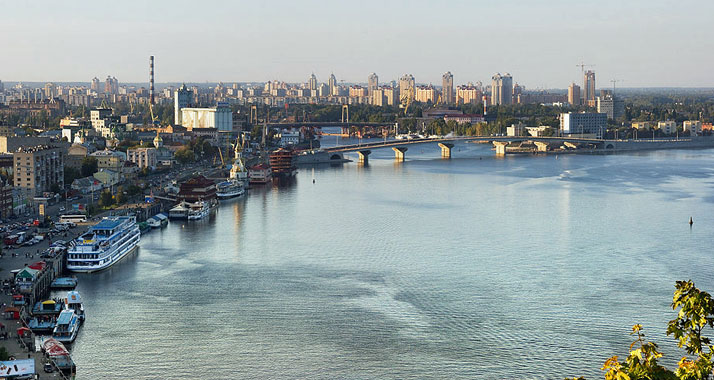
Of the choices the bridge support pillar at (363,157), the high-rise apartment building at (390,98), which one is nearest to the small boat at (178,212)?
the bridge support pillar at (363,157)

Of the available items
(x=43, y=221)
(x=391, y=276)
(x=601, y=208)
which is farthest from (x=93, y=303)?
(x=601, y=208)

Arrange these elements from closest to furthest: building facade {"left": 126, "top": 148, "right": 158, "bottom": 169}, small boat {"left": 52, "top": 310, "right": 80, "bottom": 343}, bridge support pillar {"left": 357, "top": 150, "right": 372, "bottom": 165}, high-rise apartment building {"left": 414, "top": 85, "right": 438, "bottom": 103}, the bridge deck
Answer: small boat {"left": 52, "top": 310, "right": 80, "bottom": 343} < building facade {"left": 126, "top": 148, "right": 158, "bottom": 169} < bridge support pillar {"left": 357, "top": 150, "right": 372, "bottom": 165} < the bridge deck < high-rise apartment building {"left": 414, "top": 85, "right": 438, "bottom": 103}

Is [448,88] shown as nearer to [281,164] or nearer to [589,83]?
[589,83]

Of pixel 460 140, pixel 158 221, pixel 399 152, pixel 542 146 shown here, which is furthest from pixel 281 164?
pixel 542 146

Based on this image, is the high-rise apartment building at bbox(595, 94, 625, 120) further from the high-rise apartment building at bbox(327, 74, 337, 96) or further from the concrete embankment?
the high-rise apartment building at bbox(327, 74, 337, 96)

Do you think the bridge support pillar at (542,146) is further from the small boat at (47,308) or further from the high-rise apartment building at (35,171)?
the small boat at (47,308)

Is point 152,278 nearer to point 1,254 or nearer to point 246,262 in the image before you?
point 246,262

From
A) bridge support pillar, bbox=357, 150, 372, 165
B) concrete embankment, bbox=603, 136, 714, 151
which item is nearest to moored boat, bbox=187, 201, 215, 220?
bridge support pillar, bbox=357, 150, 372, 165
